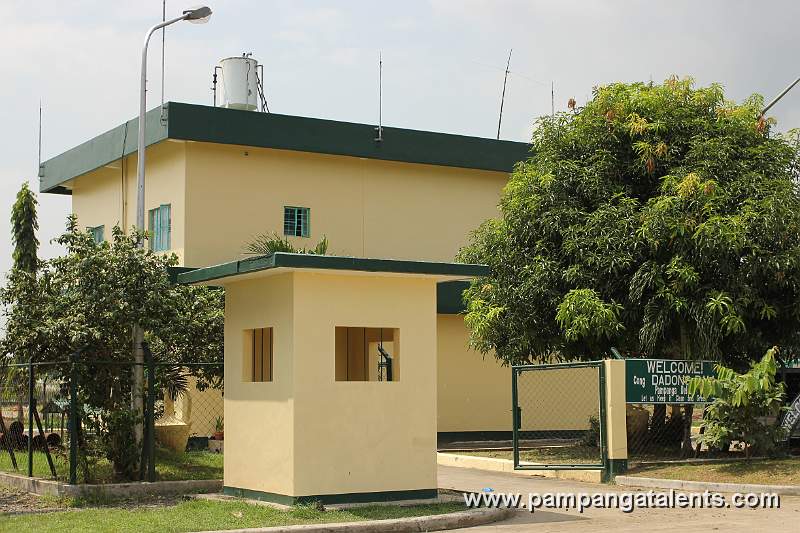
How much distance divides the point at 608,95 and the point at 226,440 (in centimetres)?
1128

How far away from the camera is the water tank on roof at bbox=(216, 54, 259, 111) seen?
28.8 m

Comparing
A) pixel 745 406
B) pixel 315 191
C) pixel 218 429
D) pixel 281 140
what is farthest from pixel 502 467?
pixel 281 140

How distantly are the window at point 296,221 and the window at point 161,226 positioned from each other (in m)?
2.90

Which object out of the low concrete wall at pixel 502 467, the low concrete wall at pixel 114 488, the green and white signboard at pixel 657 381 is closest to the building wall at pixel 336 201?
the low concrete wall at pixel 502 467

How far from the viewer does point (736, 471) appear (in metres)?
17.8

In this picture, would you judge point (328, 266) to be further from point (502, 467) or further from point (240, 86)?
point (240, 86)

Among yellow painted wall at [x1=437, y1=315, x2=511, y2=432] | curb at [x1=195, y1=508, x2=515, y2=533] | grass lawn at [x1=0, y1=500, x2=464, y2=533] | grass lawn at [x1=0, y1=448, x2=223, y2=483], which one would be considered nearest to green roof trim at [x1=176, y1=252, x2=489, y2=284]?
grass lawn at [x1=0, y1=500, x2=464, y2=533]

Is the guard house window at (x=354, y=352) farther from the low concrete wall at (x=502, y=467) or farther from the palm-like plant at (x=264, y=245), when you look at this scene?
the palm-like plant at (x=264, y=245)

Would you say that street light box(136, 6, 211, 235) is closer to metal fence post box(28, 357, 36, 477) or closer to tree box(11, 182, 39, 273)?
metal fence post box(28, 357, 36, 477)

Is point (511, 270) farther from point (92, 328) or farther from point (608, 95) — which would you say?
point (92, 328)

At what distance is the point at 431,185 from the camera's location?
98.4 feet

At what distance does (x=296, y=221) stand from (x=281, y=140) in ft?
7.31

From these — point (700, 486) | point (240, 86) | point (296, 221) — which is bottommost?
point (700, 486)

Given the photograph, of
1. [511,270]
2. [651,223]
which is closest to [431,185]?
[511,270]
